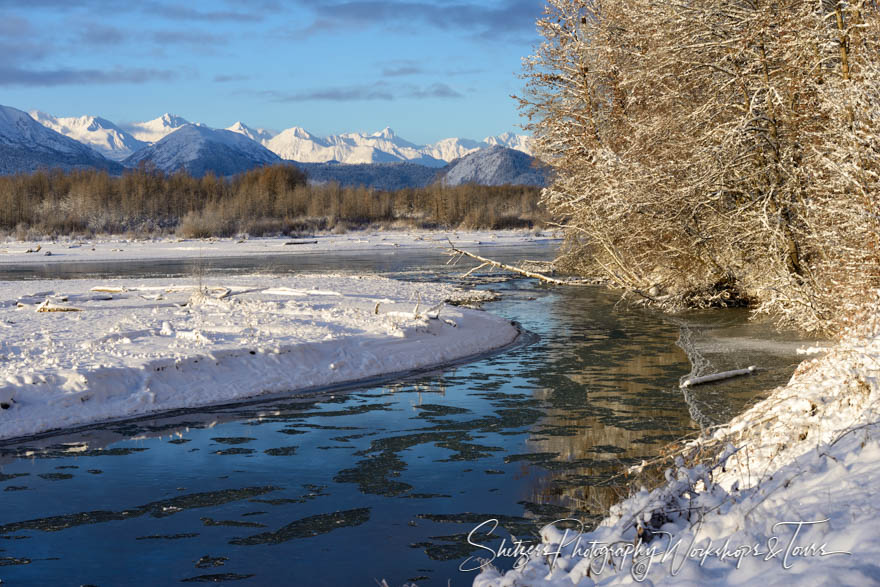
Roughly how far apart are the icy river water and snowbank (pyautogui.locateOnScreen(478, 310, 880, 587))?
1320 mm

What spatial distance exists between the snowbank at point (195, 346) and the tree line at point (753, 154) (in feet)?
16.5

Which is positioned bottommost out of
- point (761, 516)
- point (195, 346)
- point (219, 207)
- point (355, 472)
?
point (355, 472)

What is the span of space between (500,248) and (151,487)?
46.9m

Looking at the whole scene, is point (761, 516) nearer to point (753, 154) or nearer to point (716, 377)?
point (716, 377)

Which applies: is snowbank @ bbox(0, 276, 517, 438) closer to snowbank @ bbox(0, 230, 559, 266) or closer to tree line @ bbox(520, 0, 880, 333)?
tree line @ bbox(520, 0, 880, 333)

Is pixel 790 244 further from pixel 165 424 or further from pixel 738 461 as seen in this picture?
pixel 165 424

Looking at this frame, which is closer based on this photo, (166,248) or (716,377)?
(716,377)

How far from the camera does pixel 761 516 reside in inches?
192

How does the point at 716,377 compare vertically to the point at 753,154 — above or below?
below

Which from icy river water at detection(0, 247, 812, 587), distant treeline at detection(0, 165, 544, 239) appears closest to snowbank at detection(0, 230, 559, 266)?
distant treeline at detection(0, 165, 544, 239)

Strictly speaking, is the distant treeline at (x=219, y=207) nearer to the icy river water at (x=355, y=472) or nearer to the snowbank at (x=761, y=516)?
the icy river water at (x=355, y=472)

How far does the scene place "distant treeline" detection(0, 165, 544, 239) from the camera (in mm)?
77562

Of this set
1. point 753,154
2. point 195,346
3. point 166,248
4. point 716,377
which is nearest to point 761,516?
point 716,377

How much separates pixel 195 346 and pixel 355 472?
6.12 metres
